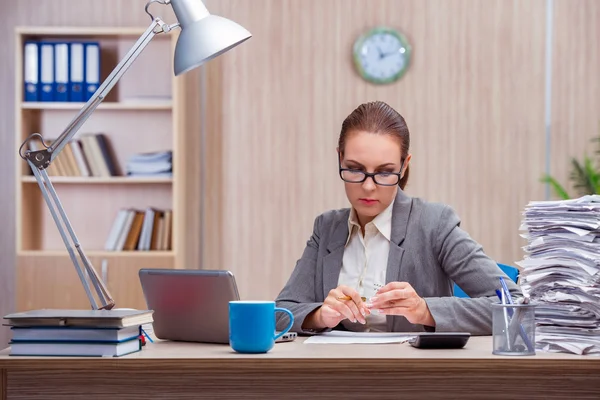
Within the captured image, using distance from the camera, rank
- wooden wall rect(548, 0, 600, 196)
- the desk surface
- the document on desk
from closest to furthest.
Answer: the desk surface → the document on desk → wooden wall rect(548, 0, 600, 196)

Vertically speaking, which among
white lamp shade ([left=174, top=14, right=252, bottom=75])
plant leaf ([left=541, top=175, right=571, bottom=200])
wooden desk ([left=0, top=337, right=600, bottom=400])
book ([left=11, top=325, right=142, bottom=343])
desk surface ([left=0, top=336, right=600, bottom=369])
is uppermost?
white lamp shade ([left=174, top=14, right=252, bottom=75])

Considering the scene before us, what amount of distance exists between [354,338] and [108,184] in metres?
3.15

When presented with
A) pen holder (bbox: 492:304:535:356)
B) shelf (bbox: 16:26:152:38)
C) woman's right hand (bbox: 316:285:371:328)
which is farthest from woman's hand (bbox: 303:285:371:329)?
shelf (bbox: 16:26:152:38)

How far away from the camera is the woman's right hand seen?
1.92 meters

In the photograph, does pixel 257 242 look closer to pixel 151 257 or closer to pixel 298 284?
pixel 151 257

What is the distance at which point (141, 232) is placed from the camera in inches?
180

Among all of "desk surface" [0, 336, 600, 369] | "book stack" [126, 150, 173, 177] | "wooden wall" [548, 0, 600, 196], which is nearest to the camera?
"desk surface" [0, 336, 600, 369]

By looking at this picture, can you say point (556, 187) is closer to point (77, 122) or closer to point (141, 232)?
point (141, 232)

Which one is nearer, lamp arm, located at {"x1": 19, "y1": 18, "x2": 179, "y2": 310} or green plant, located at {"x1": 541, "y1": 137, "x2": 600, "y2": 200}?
lamp arm, located at {"x1": 19, "y1": 18, "x2": 179, "y2": 310}

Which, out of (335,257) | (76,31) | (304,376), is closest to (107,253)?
(76,31)

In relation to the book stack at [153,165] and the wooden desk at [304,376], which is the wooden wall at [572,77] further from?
the wooden desk at [304,376]

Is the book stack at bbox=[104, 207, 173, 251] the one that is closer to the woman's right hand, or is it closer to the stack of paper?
the woman's right hand

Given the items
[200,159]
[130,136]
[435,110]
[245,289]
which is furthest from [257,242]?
[435,110]

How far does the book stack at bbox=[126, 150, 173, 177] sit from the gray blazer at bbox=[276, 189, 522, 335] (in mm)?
2212
